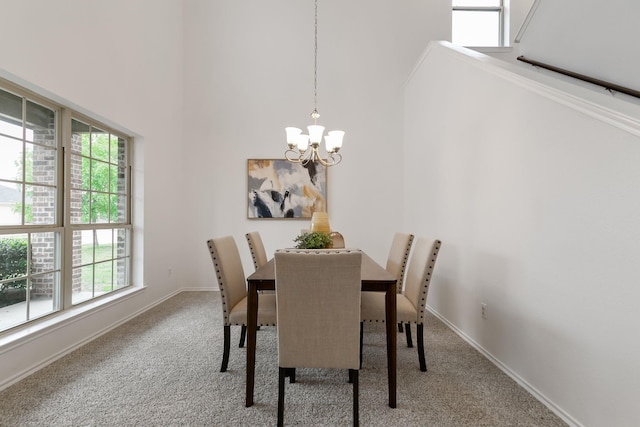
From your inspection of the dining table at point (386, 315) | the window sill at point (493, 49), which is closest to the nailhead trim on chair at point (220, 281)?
the dining table at point (386, 315)

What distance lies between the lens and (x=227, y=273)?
2.09 metres

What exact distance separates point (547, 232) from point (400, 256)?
109cm

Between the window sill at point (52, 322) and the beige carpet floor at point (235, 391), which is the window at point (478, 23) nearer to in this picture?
the beige carpet floor at point (235, 391)

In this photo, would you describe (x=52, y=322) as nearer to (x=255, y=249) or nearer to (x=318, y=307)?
(x=255, y=249)

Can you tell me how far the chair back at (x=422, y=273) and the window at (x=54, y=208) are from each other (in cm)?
278

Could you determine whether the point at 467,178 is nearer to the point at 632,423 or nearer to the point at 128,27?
the point at 632,423

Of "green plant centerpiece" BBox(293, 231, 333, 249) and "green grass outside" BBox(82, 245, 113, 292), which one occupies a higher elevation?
"green plant centerpiece" BBox(293, 231, 333, 249)

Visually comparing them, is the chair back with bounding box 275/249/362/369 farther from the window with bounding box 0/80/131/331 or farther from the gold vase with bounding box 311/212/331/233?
the window with bounding box 0/80/131/331

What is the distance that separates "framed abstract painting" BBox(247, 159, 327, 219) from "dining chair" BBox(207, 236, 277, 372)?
6.89ft

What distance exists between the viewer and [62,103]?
2.43 metres

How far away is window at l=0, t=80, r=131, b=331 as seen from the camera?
211cm

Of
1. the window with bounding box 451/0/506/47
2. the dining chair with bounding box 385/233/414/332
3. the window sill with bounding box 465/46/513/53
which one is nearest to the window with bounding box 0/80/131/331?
the dining chair with bounding box 385/233/414/332

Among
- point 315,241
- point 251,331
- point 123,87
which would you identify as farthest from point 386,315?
point 123,87

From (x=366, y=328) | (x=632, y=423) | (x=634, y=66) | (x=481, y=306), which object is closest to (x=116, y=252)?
(x=366, y=328)
